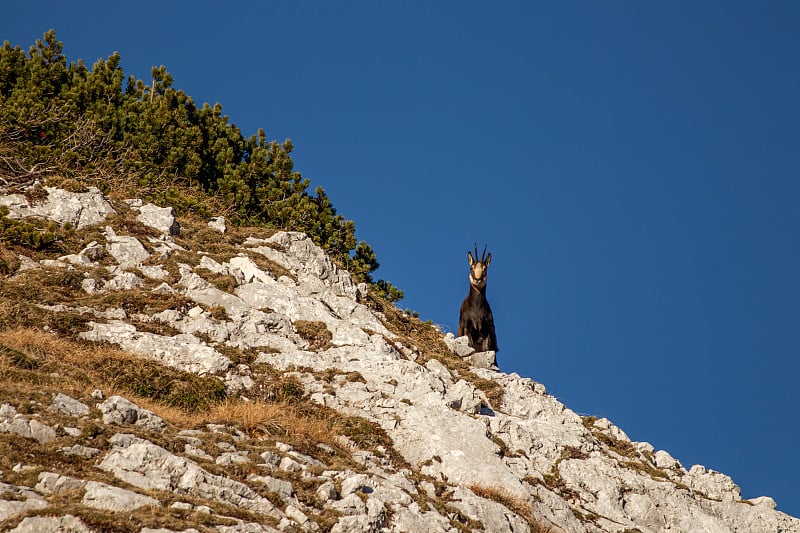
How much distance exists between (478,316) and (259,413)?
13.1 meters

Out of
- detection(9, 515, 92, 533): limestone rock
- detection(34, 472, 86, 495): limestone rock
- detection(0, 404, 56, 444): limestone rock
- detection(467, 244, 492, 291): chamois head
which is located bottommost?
detection(9, 515, 92, 533): limestone rock

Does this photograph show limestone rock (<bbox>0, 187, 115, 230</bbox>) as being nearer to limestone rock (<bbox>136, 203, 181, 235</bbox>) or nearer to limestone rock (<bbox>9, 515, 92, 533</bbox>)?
limestone rock (<bbox>136, 203, 181, 235</bbox>)

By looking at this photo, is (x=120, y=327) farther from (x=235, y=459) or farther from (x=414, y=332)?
(x=414, y=332)

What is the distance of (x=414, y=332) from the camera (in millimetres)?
24922

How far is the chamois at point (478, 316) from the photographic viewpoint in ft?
89.9

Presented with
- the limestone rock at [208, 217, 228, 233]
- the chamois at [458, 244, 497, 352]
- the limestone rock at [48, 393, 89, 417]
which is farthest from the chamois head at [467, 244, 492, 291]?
the limestone rock at [48, 393, 89, 417]

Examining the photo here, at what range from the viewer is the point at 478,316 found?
27.5 meters

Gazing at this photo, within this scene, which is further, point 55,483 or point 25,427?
point 25,427

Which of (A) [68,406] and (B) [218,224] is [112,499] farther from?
(B) [218,224]

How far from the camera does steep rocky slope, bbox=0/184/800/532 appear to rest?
11578mm

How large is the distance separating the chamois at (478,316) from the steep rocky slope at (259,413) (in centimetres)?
213

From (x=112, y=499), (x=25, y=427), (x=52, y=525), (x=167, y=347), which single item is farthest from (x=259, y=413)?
(x=52, y=525)

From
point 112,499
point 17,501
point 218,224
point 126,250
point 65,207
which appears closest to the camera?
point 17,501

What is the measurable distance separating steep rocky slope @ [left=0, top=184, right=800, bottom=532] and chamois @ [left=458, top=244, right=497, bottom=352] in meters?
2.13
